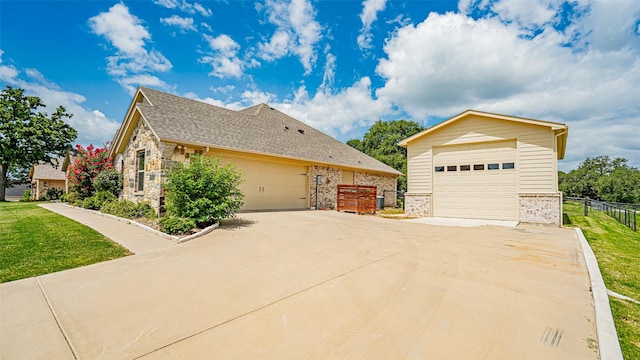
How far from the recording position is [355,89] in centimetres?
2044

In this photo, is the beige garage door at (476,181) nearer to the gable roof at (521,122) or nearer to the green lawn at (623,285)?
the gable roof at (521,122)

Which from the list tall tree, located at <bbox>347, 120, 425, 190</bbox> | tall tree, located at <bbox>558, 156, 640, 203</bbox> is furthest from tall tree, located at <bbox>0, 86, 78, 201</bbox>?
tall tree, located at <bbox>558, 156, 640, 203</bbox>

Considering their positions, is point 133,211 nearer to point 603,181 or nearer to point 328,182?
point 328,182

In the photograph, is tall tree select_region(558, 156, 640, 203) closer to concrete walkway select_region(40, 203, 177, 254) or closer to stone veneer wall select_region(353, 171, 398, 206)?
stone veneer wall select_region(353, 171, 398, 206)

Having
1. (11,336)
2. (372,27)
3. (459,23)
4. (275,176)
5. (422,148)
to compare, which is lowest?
(11,336)

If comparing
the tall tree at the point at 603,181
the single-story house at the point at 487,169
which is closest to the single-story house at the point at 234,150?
the single-story house at the point at 487,169

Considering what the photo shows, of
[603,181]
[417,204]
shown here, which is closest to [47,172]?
[417,204]

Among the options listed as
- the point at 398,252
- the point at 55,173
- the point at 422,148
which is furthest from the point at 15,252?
the point at 55,173

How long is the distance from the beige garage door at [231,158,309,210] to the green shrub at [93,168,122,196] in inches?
253

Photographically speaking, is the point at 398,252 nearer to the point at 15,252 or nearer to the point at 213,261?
the point at 213,261

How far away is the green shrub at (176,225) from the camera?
6930 millimetres

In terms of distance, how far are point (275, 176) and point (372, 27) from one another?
977cm

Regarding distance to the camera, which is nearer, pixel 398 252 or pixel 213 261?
pixel 213 261

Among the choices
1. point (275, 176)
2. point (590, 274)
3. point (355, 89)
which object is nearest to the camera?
point (590, 274)
